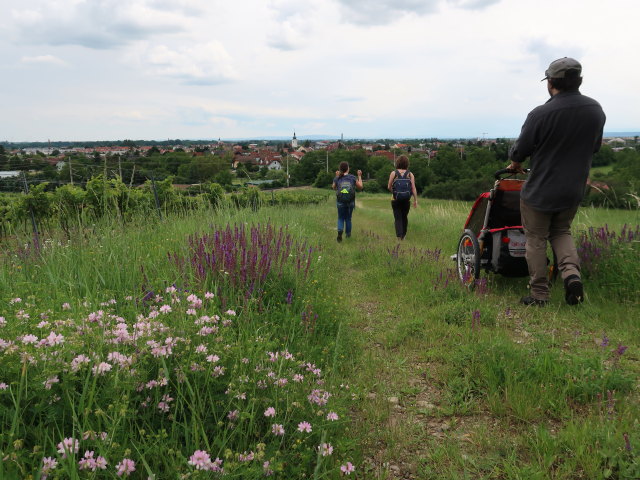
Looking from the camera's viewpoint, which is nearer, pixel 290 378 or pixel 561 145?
pixel 290 378

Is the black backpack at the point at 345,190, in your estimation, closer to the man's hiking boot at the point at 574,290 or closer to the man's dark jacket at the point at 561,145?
the man's dark jacket at the point at 561,145

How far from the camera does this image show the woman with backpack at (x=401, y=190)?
921 cm

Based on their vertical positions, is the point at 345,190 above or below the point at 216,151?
below

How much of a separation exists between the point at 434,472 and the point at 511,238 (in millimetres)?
3374

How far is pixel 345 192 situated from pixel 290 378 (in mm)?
7681

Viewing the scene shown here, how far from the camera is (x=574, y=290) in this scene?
4203mm

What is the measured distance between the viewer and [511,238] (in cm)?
480

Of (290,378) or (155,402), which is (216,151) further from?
(155,402)

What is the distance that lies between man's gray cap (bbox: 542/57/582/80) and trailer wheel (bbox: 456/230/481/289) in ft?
6.41

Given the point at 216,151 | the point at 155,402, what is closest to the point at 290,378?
the point at 155,402

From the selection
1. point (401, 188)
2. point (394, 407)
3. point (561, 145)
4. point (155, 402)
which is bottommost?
point (394, 407)

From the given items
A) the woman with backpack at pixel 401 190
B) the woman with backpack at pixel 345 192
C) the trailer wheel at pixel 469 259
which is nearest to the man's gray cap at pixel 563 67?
the trailer wheel at pixel 469 259

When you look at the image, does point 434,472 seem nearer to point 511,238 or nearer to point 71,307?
point 71,307

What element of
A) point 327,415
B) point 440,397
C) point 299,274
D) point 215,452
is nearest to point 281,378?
point 327,415
